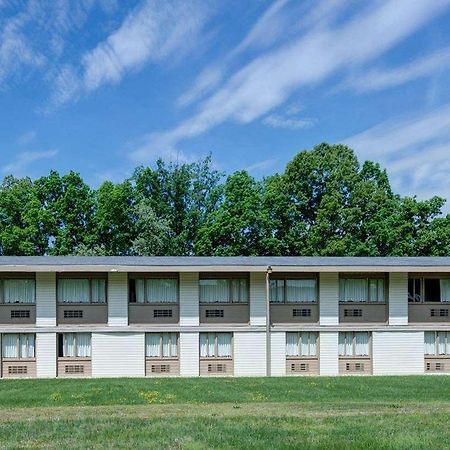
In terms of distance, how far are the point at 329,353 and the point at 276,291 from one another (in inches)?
125

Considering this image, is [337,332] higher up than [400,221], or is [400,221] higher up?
[400,221]

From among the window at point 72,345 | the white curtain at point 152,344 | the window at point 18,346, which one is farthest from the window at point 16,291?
the white curtain at point 152,344

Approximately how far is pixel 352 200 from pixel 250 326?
2065 cm

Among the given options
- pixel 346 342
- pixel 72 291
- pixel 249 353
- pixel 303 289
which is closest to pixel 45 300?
pixel 72 291

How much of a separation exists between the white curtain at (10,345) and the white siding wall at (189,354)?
6202 mm

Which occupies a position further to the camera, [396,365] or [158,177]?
[158,177]

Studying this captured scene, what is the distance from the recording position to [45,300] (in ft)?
85.9

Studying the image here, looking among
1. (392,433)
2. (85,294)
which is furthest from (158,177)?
(392,433)

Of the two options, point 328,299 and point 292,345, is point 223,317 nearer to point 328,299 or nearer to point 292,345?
point 292,345

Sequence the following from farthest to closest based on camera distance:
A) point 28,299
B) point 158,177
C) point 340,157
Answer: point 158,177
point 340,157
point 28,299

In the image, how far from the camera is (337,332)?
27188 millimetres

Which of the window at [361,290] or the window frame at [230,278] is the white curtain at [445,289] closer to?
the window at [361,290]

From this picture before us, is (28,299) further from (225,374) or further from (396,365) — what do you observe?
(396,365)

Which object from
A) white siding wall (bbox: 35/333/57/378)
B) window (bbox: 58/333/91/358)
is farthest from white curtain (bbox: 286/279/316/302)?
white siding wall (bbox: 35/333/57/378)
